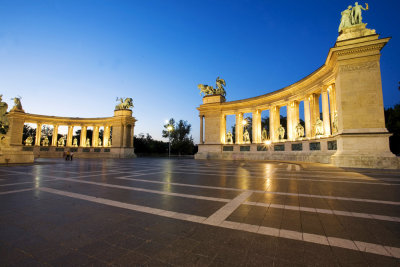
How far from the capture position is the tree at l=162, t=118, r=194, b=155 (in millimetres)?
65312

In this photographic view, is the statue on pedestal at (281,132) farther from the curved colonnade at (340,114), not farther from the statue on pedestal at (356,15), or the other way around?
the statue on pedestal at (356,15)

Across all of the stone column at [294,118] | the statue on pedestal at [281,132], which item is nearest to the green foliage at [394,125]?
the stone column at [294,118]

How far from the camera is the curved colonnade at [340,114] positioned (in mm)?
15016

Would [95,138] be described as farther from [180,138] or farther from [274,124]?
[274,124]

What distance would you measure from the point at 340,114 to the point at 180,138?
6041 cm

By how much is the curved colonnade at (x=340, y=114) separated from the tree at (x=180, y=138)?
113ft

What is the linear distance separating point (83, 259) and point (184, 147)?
2486 inches

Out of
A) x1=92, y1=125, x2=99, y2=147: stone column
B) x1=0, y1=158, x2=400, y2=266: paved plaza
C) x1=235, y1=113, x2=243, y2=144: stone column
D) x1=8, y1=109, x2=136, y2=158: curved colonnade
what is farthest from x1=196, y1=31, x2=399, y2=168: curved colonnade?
x1=92, y1=125, x2=99, y2=147: stone column

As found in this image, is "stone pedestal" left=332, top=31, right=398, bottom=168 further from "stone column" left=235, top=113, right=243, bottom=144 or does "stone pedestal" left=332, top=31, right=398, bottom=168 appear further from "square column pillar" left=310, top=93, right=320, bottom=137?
"stone column" left=235, top=113, right=243, bottom=144

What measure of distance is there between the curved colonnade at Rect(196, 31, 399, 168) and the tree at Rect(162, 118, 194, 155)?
3453cm

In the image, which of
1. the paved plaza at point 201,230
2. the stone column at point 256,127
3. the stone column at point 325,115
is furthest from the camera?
the stone column at point 256,127

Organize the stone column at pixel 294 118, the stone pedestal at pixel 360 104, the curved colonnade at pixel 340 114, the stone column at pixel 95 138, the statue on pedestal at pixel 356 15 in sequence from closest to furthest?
1. the stone pedestal at pixel 360 104
2. the curved colonnade at pixel 340 114
3. the statue on pedestal at pixel 356 15
4. the stone column at pixel 294 118
5. the stone column at pixel 95 138

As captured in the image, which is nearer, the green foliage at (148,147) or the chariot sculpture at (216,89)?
the chariot sculpture at (216,89)

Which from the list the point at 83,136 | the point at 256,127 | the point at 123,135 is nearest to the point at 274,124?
the point at 256,127
